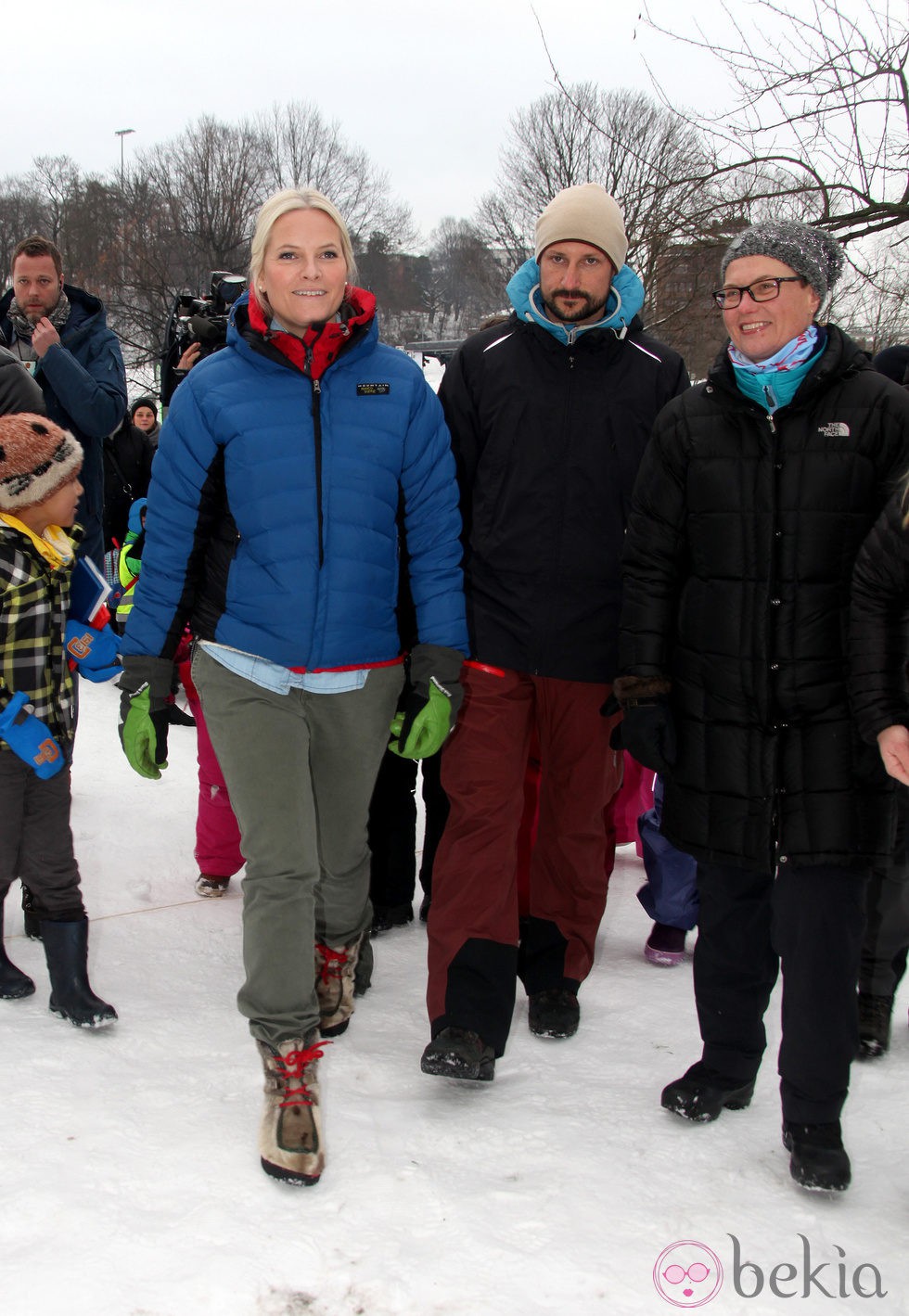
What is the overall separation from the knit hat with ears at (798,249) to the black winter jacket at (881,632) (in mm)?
570

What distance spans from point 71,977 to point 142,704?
932 millimetres

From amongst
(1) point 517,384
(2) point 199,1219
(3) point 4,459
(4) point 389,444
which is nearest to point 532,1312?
(2) point 199,1219

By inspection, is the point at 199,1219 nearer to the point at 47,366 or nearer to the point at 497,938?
the point at 497,938

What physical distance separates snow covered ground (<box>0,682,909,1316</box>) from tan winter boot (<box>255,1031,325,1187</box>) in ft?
0.16

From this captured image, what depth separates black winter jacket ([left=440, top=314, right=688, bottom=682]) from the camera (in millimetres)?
3002

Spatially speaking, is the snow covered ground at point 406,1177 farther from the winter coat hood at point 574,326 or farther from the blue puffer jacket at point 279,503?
the winter coat hood at point 574,326

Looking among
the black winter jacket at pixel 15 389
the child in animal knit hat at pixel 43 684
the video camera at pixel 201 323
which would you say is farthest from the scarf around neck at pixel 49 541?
the video camera at pixel 201 323

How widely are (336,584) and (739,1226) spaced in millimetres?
1638

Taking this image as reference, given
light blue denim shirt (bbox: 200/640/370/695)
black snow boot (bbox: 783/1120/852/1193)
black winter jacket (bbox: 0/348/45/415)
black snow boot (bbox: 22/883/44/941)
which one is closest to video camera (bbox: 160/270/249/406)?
black winter jacket (bbox: 0/348/45/415)

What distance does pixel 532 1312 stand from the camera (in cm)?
204

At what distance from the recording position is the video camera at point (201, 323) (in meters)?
4.38

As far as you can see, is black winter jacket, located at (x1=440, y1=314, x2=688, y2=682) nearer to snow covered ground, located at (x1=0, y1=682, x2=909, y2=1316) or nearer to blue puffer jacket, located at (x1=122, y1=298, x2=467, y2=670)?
blue puffer jacket, located at (x1=122, y1=298, x2=467, y2=670)

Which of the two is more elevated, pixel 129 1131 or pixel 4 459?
pixel 4 459

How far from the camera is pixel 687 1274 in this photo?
216 cm
